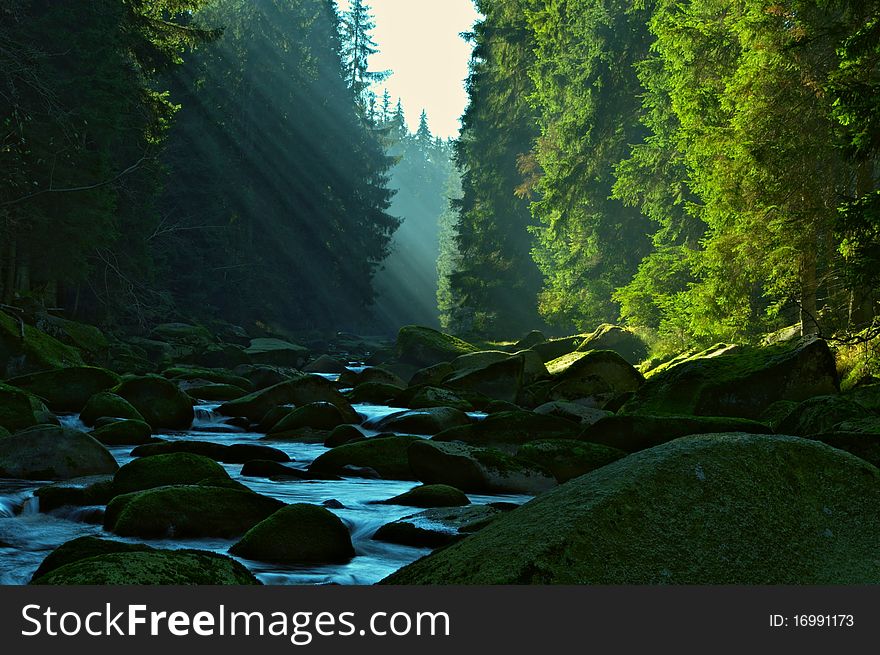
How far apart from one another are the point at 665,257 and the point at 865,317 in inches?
295

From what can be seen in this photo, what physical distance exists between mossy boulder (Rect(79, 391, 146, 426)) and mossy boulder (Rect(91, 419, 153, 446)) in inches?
36.1

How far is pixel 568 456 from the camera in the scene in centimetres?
832

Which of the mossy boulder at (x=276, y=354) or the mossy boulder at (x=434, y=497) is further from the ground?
the mossy boulder at (x=276, y=354)

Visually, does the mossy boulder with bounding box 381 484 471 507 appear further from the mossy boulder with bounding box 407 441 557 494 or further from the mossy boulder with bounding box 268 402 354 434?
the mossy boulder with bounding box 268 402 354 434

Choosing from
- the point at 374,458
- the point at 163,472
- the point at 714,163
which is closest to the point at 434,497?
the point at 374,458

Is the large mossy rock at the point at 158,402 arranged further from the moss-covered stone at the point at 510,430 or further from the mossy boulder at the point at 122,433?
the moss-covered stone at the point at 510,430

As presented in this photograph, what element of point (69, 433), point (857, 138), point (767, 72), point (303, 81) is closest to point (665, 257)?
point (767, 72)

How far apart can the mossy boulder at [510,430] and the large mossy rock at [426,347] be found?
13.7 m

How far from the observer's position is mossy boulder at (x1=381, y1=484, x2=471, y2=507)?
7.21 m

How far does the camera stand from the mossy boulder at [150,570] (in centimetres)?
358

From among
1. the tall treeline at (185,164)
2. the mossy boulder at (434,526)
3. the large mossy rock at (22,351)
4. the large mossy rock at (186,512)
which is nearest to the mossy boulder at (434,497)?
the mossy boulder at (434,526)

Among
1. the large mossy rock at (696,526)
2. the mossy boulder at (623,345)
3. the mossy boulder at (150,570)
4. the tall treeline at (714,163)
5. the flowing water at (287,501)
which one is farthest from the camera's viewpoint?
the mossy boulder at (623,345)

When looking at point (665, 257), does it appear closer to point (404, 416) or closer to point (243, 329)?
point (404, 416)

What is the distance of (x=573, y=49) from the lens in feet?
101
